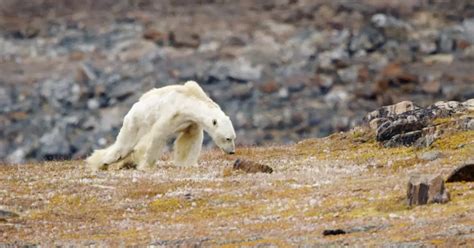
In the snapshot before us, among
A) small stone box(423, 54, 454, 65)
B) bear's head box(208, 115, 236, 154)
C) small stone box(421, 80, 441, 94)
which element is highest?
bear's head box(208, 115, 236, 154)

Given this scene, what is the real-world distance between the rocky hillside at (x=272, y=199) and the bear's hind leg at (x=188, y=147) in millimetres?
373

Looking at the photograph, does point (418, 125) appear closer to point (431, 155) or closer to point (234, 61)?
point (431, 155)

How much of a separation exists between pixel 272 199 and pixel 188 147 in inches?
324

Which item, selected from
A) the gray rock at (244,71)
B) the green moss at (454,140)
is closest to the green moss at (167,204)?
the green moss at (454,140)

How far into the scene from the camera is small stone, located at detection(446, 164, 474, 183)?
2941cm

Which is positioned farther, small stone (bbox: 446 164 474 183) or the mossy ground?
small stone (bbox: 446 164 474 183)

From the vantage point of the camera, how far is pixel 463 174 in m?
29.5

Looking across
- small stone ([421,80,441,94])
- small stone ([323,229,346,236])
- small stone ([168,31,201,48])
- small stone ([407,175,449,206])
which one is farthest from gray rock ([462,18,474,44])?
small stone ([323,229,346,236])

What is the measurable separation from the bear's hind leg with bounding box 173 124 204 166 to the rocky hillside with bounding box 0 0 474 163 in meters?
47.8

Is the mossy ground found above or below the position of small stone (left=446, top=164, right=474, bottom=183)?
below

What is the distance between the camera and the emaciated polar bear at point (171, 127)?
38.0 metres

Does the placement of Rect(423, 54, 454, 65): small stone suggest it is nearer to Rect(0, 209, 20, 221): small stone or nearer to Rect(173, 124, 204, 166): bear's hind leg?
Rect(173, 124, 204, 166): bear's hind leg

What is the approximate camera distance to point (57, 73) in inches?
4215

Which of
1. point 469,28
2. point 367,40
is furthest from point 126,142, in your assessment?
point 469,28
